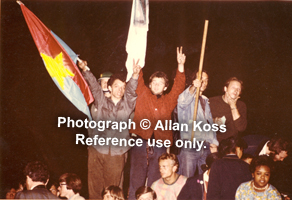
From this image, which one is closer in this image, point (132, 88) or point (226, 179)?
point (226, 179)

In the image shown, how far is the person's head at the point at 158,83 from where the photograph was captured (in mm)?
3624

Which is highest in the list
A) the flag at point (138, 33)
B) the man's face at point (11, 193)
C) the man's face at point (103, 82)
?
the flag at point (138, 33)

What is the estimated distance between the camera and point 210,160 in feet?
11.7

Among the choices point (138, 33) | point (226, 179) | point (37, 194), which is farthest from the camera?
point (138, 33)

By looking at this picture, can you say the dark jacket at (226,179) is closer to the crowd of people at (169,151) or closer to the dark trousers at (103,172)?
the crowd of people at (169,151)

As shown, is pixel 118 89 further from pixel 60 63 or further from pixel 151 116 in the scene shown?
pixel 60 63

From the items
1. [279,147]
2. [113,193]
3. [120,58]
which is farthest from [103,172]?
[279,147]

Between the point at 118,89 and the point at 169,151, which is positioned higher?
the point at 118,89

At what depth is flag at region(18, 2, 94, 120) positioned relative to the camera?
3609 millimetres

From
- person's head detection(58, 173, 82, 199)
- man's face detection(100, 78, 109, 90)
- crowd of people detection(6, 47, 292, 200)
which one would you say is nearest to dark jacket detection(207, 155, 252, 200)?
crowd of people detection(6, 47, 292, 200)

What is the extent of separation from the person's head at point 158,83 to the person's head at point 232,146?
3.41ft

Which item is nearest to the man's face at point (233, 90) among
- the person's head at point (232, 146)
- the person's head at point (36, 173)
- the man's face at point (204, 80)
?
the man's face at point (204, 80)

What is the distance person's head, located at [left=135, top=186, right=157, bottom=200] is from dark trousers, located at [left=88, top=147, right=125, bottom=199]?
29cm

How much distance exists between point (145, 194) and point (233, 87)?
5.89 feet
